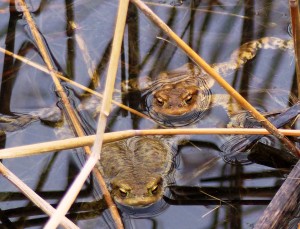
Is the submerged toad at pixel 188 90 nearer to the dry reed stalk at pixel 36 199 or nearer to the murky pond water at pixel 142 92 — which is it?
the murky pond water at pixel 142 92

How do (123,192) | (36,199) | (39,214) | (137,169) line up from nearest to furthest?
(36,199) < (39,214) < (123,192) < (137,169)

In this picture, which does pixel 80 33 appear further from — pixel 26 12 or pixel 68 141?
pixel 68 141

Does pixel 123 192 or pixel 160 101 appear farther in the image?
pixel 160 101

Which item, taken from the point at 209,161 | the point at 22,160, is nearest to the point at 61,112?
the point at 22,160

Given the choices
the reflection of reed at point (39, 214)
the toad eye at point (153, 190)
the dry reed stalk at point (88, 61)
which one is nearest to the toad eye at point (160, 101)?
the dry reed stalk at point (88, 61)

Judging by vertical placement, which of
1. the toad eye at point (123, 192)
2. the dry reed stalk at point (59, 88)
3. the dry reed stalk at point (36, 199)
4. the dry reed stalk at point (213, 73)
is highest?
the dry reed stalk at point (59, 88)

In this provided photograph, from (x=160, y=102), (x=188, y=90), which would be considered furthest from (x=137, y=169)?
(x=188, y=90)

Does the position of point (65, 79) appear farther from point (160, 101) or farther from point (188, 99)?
point (188, 99)
